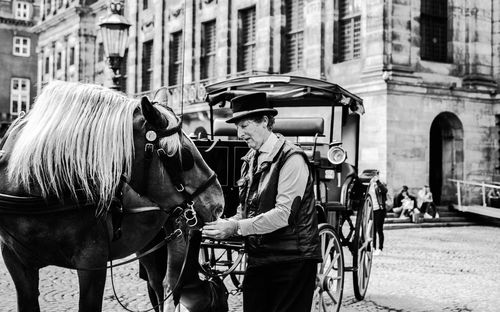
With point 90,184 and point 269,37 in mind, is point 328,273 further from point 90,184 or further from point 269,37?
point 269,37

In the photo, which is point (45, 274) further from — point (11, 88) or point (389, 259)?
point (11, 88)

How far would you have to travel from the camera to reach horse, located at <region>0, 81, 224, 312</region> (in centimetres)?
404

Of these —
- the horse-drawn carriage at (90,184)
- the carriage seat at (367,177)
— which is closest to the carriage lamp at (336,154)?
the carriage seat at (367,177)

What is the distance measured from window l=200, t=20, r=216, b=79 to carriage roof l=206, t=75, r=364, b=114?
23069 mm

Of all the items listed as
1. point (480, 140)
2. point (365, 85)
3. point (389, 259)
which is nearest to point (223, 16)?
point (365, 85)

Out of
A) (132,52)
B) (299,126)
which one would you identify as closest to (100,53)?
(132,52)

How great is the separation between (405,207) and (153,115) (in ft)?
61.7

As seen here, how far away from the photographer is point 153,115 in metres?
4.19

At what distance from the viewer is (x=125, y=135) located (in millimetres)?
4145

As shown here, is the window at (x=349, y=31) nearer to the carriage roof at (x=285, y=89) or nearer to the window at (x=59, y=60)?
the carriage roof at (x=285, y=89)

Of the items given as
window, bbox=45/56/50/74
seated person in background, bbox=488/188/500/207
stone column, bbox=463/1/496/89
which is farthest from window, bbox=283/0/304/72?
window, bbox=45/56/50/74

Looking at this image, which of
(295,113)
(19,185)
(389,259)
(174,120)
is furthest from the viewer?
(389,259)

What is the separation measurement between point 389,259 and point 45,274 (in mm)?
6499

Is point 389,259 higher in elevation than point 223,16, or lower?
lower
